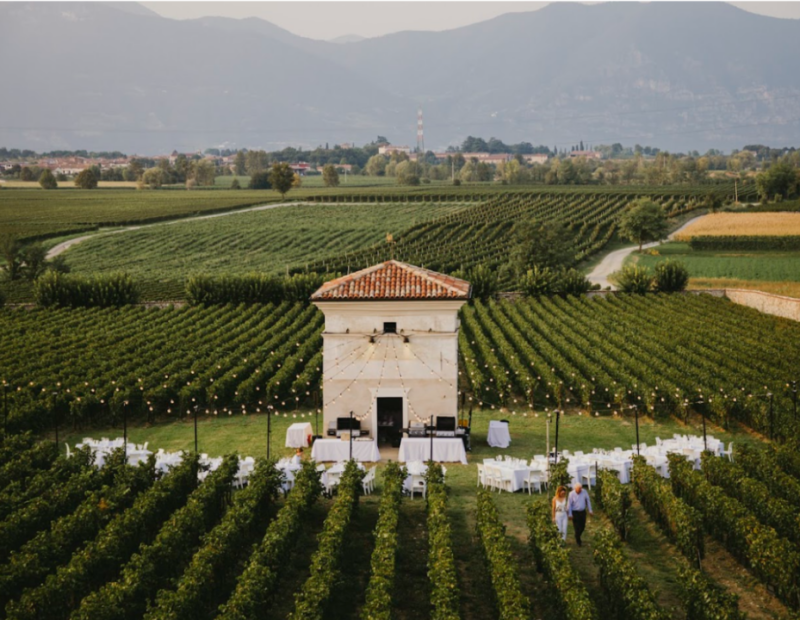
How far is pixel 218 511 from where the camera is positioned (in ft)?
66.6

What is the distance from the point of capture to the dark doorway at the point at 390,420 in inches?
1100

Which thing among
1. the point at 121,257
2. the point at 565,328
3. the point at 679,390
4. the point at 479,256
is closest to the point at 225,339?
the point at 565,328

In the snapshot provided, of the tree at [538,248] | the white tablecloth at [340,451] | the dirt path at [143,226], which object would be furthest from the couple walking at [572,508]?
the dirt path at [143,226]

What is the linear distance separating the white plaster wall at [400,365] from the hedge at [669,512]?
709 centimetres

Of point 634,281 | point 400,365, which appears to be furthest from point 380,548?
point 634,281

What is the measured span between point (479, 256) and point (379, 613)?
66767 millimetres

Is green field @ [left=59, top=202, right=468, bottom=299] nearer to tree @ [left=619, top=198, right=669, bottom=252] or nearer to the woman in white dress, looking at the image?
tree @ [left=619, top=198, right=669, bottom=252]

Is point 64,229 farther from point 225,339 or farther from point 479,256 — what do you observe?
point 225,339

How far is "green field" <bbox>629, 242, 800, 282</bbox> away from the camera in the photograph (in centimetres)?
6712

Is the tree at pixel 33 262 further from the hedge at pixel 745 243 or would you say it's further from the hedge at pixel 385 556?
the hedge at pixel 385 556

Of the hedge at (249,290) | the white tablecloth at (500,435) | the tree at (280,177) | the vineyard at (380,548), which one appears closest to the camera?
the vineyard at (380,548)

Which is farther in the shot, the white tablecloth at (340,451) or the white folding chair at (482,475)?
the white tablecloth at (340,451)

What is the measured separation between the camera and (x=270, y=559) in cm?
1619

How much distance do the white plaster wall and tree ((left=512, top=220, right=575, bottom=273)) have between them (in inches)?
1727
